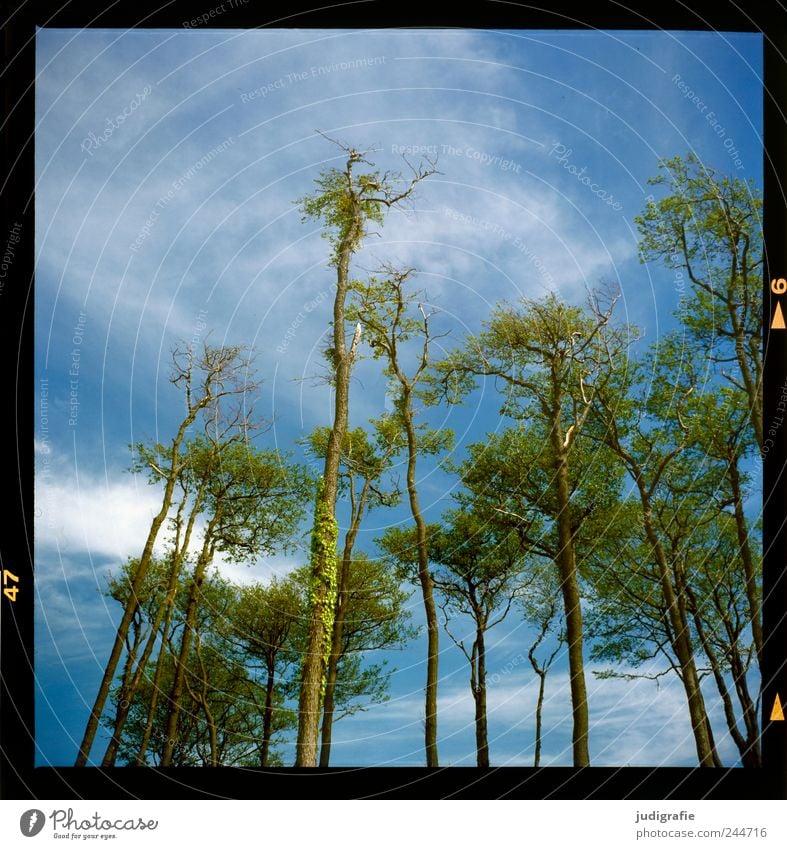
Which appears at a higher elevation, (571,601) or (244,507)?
(244,507)

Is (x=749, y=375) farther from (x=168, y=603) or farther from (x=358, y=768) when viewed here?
(x=168, y=603)

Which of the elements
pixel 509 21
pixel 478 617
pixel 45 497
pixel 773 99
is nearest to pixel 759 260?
pixel 773 99

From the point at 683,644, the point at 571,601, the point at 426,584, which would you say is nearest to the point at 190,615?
the point at 426,584

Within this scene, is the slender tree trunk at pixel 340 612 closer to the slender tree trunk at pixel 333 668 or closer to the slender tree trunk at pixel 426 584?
the slender tree trunk at pixel 333 668

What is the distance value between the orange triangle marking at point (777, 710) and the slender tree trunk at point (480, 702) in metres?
3.90

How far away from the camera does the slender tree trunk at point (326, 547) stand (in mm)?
9969

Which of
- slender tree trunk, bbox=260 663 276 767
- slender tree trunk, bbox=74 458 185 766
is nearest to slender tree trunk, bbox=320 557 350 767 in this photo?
slender tree trunk, bbox=260 663 276 767

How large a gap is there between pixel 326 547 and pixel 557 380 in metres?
4.50

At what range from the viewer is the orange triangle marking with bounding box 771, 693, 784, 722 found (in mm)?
7879

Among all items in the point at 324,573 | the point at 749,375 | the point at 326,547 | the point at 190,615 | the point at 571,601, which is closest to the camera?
the point at 749,375

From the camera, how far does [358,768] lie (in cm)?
811

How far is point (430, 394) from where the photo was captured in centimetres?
1322

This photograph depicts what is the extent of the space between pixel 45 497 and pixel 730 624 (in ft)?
30.0
